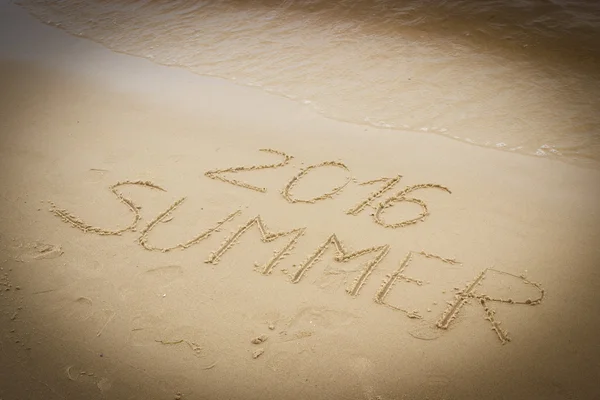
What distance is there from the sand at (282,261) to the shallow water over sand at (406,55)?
35 centimetres

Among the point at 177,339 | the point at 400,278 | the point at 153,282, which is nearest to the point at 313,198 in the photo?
the point at 400,278

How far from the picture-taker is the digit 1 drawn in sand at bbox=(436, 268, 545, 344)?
2021mm

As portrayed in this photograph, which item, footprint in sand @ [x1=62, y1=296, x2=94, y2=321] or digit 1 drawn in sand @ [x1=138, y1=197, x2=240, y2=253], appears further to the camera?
digit 1 drawn in sand @ [x1=138, y1=197, x2=240, y2=253]

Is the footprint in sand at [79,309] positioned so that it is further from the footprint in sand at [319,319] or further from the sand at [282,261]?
the footprint in sand at [319,319]

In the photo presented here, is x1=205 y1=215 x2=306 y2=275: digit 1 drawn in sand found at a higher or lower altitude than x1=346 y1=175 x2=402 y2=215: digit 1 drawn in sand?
lower

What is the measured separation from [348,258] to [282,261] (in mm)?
340

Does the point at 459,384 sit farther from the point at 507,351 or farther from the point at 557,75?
the point at 557,75

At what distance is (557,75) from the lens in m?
3.89

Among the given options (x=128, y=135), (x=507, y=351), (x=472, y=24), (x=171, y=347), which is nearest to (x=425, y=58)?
(x=472, y=24)

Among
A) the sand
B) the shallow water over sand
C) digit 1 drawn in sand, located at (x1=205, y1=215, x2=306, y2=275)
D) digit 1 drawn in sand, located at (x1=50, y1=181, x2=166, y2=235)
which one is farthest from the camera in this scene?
the shallow water over sand

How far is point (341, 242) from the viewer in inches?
97.3

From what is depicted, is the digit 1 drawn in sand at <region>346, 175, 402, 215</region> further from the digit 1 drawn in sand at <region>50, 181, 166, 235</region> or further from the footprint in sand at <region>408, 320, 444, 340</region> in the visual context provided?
the digit 1 drawn in sand at <region>50, 181, 166, 235</region>

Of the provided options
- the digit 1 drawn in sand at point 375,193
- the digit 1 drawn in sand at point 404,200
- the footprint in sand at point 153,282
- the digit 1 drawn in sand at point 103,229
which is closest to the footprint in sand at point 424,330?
the digit 1 drawn in sand at point 404,200

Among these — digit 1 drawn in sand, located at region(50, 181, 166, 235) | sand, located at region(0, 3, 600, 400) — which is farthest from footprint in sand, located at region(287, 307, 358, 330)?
digit 1 drawn in sand, located at region(50, 181, 166, 235)
